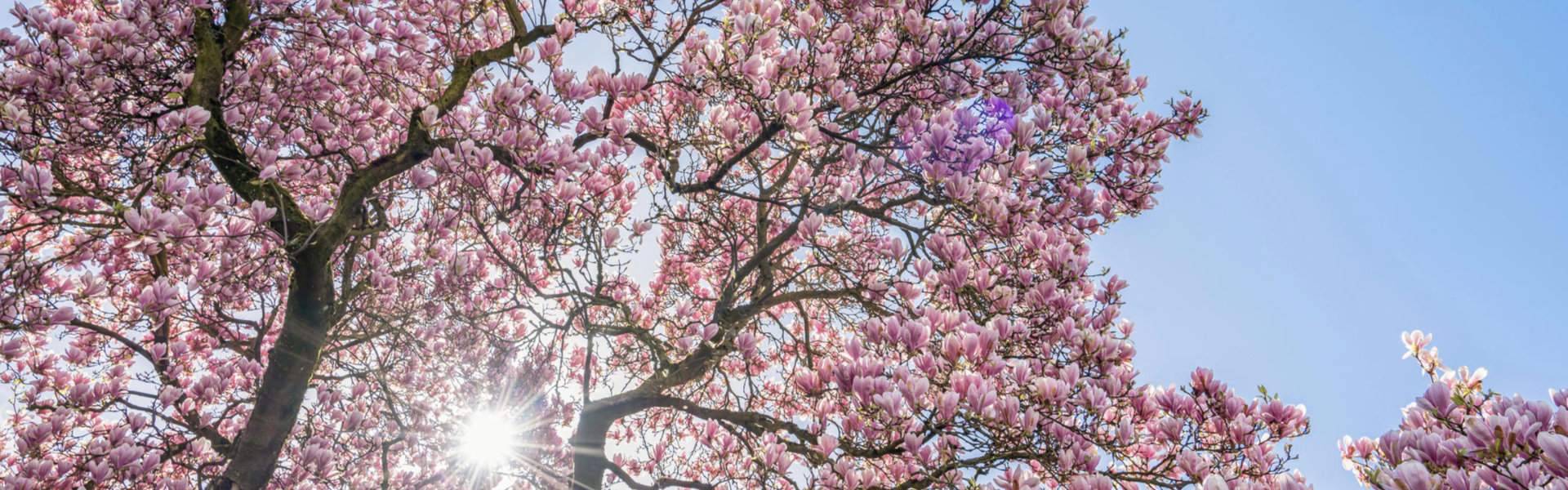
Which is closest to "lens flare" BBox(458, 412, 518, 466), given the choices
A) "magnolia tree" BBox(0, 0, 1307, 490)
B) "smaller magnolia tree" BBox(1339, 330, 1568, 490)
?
"magnolia tree" BBox(0, 0, 1307, 490)

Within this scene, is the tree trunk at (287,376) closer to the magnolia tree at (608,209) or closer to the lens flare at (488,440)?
the magnolia tree at (608,209)

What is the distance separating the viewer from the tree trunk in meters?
4.45

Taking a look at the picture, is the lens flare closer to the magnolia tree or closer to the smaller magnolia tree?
the magnolia tree

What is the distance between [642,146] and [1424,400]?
14.7ft

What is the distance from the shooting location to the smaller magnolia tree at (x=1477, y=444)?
1760mm

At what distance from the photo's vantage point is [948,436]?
9.54 feet

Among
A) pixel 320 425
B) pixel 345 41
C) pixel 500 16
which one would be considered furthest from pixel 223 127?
pixel 320 425

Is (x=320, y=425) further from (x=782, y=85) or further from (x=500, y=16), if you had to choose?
(x=782, y=85)

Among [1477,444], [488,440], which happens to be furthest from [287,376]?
[1477,444]

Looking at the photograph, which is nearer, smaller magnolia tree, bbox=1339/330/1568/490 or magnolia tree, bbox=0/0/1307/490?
smaller magnolia tree, bbox=1339/330/1568/490

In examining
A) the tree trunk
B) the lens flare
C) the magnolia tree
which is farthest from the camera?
the lens flare

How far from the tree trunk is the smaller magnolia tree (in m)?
5.92

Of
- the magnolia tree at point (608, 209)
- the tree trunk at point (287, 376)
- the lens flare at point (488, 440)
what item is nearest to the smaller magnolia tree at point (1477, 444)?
the magnolia tree at point (608, 209)

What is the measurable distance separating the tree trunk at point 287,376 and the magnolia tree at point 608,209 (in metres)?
0.02
